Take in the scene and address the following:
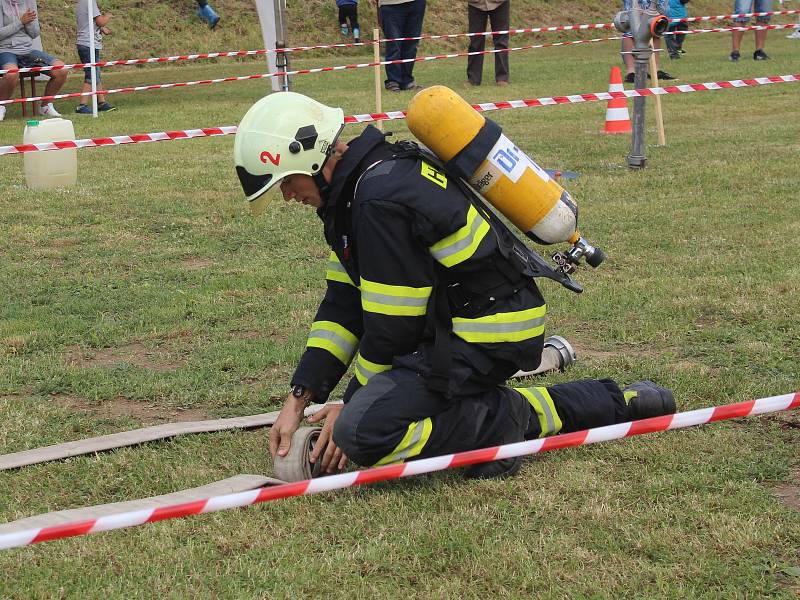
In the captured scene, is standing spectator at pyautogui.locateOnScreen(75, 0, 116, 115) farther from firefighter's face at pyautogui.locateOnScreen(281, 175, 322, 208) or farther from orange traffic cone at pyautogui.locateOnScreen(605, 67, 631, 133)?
firefighter's face at pyautogui.locateOnScreen(281, 175, 322, 208)

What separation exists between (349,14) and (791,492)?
21.7m

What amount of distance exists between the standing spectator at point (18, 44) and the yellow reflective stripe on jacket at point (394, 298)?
1122 centimetres

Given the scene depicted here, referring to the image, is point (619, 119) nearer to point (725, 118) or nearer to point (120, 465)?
point (725, 118)

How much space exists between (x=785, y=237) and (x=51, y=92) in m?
10.3

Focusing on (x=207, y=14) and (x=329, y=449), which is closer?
(x=329, y=449)

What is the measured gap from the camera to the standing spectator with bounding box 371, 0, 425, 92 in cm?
1617

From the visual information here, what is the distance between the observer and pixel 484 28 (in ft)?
55.0

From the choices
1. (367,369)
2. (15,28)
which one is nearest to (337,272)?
(367,369)

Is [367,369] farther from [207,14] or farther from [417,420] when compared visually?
[207,14]

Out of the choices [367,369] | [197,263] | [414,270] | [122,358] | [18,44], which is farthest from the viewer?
[18,44]

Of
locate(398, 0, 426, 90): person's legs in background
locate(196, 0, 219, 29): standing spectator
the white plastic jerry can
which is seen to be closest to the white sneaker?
the white plastic jerry can

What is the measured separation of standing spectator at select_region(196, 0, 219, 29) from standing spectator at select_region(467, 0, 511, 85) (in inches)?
314

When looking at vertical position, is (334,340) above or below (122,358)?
above

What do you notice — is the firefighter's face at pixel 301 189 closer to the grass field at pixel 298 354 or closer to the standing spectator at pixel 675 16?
the grass field at pixel 298 354
